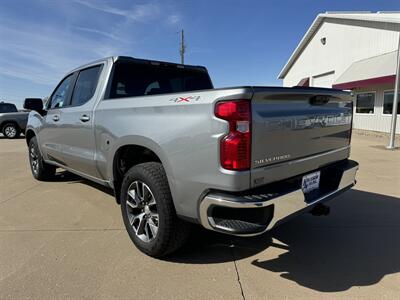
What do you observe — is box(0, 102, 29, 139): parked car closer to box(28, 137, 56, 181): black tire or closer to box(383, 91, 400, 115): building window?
box(28, 137, 56, 181): black tire

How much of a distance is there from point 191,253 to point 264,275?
2.52 feet

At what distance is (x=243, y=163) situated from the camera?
2305 millimetres

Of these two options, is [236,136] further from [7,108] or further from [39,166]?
[7,108]

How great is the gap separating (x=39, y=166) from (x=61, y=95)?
1730 mm

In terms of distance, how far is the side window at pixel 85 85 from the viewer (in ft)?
13.3

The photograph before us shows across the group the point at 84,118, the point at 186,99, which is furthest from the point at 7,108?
the point at 186,99

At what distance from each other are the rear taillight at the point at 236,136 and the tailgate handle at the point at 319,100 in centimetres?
89

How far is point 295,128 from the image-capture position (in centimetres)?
266

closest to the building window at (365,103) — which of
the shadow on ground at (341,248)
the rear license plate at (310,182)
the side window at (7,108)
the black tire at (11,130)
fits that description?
the shadow on ground at (341,248)

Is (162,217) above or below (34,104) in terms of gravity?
below

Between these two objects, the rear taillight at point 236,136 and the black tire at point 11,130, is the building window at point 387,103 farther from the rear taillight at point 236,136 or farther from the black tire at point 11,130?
the black tire at point 11,130

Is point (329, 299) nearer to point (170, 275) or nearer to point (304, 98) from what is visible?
point (170, 275)

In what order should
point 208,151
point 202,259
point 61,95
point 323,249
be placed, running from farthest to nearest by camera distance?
point 61,95, point 323,249, point 202,259, point 208,151

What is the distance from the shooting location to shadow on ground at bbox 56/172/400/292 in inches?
111
